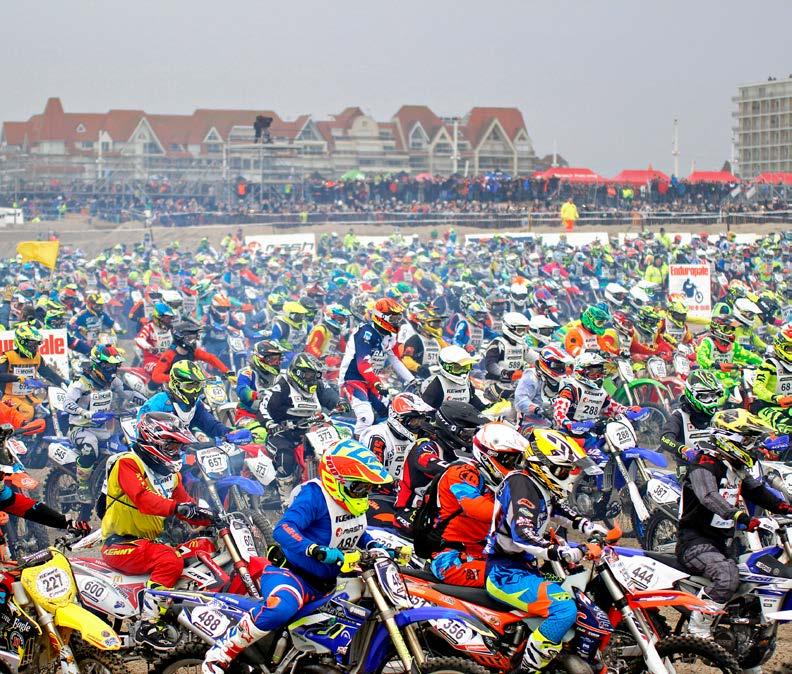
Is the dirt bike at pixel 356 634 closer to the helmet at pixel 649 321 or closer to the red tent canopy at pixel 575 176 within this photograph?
the helmet at pixel 649 321

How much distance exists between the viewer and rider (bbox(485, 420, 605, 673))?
6.35 meters

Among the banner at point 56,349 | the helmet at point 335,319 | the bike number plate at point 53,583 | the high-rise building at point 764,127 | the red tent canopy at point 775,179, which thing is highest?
the high-rise building at point 764,127

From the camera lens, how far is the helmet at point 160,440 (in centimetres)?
812

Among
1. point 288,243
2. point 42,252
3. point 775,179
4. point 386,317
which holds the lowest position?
point 386,317

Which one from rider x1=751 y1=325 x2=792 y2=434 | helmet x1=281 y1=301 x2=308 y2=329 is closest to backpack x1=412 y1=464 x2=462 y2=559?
rider x1=751 y1=325 x2=792 y2=434

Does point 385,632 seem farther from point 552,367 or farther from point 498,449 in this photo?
point 552,367

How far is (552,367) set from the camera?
12.9 m

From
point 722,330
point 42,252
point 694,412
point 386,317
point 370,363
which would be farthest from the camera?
point 42,252

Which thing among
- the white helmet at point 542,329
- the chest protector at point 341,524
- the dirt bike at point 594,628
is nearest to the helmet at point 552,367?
the white helmet at point 542,329

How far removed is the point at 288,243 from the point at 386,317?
29857 millimetres

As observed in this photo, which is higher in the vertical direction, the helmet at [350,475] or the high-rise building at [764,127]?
the high-rise building at [764,127]

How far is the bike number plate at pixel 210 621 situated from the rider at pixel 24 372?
7424mm

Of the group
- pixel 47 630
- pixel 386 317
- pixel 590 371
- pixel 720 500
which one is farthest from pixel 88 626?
pixel 386 317

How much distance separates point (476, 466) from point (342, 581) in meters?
1.64
